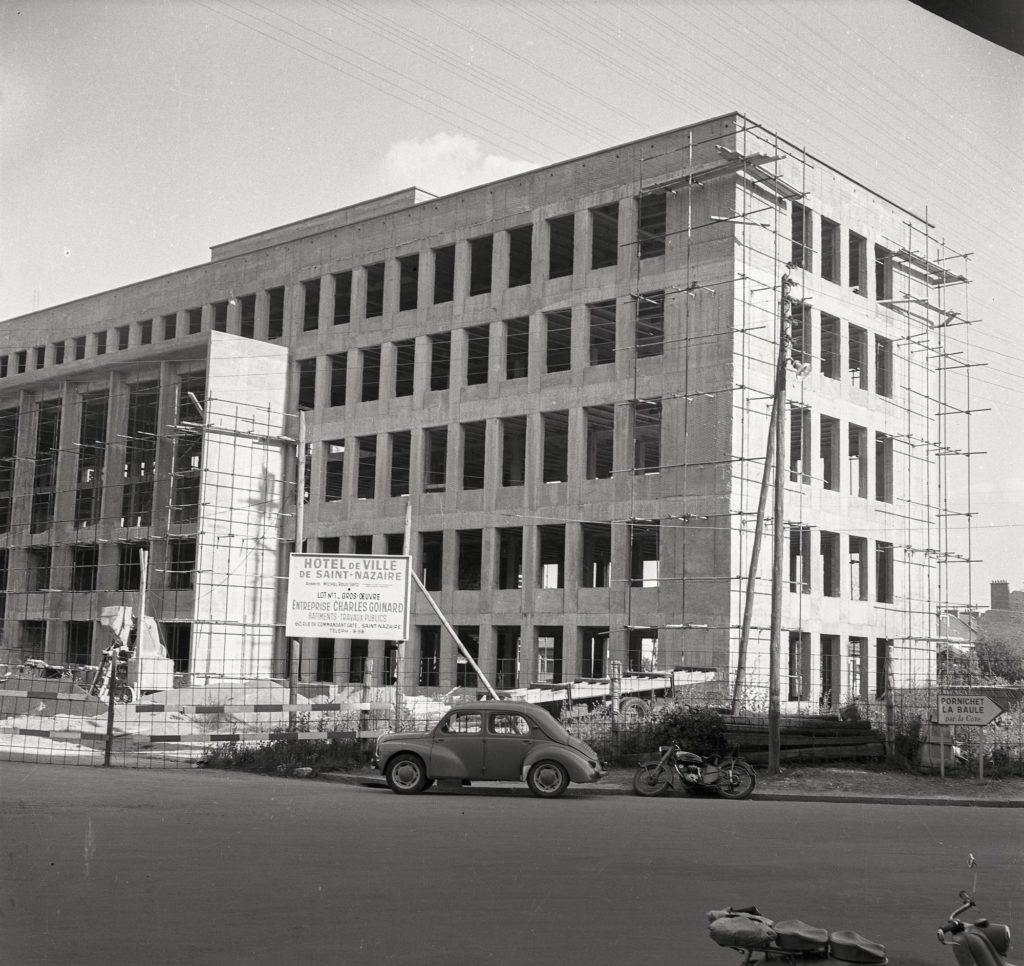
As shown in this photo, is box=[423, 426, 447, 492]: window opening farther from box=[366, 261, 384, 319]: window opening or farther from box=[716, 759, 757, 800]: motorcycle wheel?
box=[716, 759, 757, 800]: motorcycle wheel

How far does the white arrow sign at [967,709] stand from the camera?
2067cm

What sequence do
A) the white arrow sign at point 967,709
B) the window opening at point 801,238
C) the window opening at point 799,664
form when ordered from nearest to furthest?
the white arrow sign at point 967,709, the window opening at point 799,664, the window opening at point 801,238

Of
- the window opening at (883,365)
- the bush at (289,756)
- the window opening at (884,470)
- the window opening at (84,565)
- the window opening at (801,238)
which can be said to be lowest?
the bush at (289,756)

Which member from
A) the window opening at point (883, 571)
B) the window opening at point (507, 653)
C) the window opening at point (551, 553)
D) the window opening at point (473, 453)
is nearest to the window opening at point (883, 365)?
the window opening at point (883, 571)

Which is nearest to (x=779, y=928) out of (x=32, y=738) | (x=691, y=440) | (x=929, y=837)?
(x=929, y=837)

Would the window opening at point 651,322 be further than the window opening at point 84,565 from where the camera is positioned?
No

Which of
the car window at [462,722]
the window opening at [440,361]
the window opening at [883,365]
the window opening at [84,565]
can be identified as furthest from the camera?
the window opening at [84,565]

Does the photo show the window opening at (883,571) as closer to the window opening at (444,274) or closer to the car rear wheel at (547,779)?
the window opening at (444,274)

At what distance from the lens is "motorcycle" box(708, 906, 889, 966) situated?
3244 mm

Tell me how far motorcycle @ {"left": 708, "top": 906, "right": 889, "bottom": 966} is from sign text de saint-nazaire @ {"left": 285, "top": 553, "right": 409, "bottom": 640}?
68.9 ft

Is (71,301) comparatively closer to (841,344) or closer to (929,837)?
(841,344)

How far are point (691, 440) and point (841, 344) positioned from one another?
784 centimetres

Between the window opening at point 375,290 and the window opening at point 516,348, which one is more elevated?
the window opening at point 375,290

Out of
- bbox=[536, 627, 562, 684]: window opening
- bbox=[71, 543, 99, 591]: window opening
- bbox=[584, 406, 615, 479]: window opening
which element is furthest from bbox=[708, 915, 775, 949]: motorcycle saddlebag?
bbox=[71, 543, 99, 591]: window opening
